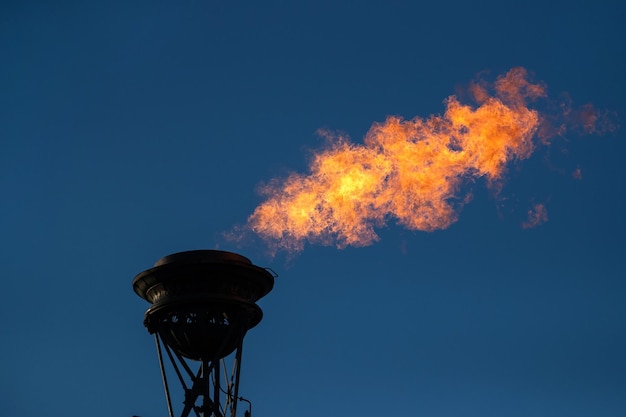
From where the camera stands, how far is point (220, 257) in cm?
2541

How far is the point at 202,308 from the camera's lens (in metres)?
25.6

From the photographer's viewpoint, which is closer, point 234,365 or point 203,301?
point 203,301

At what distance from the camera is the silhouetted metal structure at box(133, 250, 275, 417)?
25406mm

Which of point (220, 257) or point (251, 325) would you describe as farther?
point (251, 325)

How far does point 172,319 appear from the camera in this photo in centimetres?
2603

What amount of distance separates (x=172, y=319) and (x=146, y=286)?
115 centimetres

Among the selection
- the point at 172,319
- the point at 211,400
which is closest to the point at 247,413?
the point at 211,400

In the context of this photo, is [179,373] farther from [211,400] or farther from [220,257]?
[220,257]

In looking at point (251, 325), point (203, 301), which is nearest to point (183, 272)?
point (203, 301)

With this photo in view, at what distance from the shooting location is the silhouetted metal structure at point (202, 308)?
25.4 metres

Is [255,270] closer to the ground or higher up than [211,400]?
higher up

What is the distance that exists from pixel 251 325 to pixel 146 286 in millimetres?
3235

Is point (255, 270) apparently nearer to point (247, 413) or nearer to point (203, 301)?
point (203, 301)

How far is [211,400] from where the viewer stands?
85.8 ft
